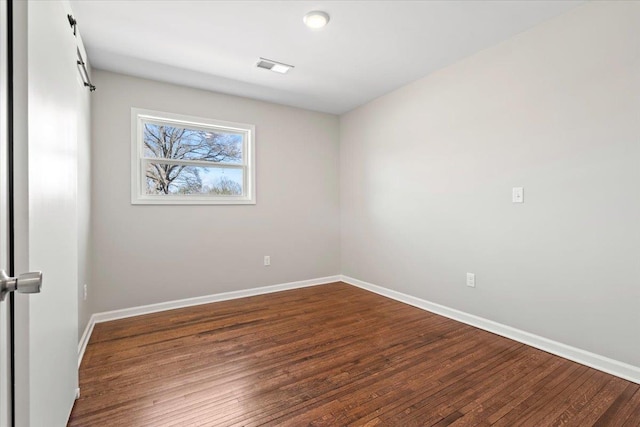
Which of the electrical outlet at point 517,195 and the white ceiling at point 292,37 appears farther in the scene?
the electrical outlet at point 517,195

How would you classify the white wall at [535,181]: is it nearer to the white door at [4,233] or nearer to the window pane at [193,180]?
the window pane at [193,180]

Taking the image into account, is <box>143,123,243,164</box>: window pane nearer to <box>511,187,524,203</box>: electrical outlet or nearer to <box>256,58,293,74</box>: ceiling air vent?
A: <box>256,58,293,74</box>: ceiling air vent

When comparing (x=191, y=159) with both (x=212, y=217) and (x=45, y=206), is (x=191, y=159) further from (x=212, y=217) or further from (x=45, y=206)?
(x=45, y=206)

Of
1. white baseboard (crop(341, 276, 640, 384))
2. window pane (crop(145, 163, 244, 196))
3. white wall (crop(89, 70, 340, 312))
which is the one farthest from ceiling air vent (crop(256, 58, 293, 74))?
white baseboard (crop(341, 276, 640, 384))

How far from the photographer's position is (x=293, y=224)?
4242 mm

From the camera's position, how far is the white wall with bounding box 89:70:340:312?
3.07m

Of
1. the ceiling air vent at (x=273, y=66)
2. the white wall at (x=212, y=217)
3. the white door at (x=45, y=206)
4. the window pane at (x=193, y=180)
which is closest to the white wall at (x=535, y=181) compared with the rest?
the white wall at (x=212, y=217)

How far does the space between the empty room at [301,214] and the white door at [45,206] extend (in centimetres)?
1

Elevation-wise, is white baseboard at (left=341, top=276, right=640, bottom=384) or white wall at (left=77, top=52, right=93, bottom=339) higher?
white wall at (left=77, top=52, right=93, bottom=339)

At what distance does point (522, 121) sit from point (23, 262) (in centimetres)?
311

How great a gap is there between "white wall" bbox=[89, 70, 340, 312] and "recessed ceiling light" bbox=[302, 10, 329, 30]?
1741mm

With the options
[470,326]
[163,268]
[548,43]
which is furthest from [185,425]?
[548,43]

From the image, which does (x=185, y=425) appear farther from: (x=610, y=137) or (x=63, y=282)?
(x=610, y=137)

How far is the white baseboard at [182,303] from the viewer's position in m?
2.76
